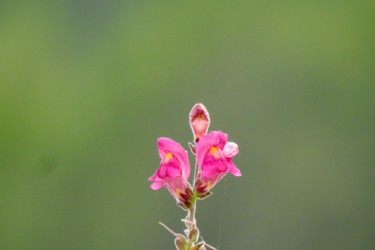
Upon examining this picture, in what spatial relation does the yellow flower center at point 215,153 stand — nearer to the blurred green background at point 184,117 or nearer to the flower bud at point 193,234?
the flower bud at point 193,234

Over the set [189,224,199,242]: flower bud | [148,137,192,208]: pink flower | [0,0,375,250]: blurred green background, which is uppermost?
[0,0,375,250]: blurred green background

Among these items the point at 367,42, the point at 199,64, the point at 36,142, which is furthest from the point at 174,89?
the point at 367,42

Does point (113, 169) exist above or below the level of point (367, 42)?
below

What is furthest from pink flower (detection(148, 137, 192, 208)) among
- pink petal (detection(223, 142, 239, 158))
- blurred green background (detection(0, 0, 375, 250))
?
blurred green background (detection(0, 0, 375, 250))

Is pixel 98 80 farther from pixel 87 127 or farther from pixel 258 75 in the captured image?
pixel 258 75

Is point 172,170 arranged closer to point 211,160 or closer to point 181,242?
point 211,160

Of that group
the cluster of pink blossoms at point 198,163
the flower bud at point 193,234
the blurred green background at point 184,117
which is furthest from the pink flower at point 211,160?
the blurred green background at point 184,117

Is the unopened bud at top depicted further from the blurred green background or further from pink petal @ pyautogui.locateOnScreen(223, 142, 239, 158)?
the blurred green background
